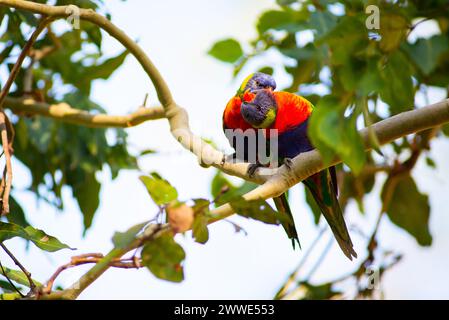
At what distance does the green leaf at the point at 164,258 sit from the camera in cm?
141

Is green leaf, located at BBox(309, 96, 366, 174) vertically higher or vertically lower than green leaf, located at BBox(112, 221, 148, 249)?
higher

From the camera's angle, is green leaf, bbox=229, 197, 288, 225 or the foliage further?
the foliage

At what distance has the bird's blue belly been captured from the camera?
270 centimetres

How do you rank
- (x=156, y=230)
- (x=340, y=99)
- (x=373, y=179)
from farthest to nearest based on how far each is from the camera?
(x=373, y=179) < (x=156, y=230) < (x=340, y=99)

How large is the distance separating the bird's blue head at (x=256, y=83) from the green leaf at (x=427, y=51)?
68 centimetres

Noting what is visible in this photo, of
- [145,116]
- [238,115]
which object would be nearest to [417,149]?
[238,115]

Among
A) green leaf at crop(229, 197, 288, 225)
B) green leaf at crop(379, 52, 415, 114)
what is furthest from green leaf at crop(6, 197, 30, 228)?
green leaf at crop(379, 52, 415, 114)

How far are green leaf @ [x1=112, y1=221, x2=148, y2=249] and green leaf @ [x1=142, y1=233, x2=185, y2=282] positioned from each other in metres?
0.04

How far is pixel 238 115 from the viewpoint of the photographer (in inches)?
107

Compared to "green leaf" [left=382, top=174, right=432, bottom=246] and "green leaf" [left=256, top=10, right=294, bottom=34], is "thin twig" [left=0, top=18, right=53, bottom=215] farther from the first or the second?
"green leaf" [left=382, top=174, right=432, bottom=246]

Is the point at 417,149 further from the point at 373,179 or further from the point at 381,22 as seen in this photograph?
the point at 381,22

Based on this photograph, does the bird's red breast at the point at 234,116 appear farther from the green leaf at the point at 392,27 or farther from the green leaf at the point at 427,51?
the green leaf at the point at 392,27
